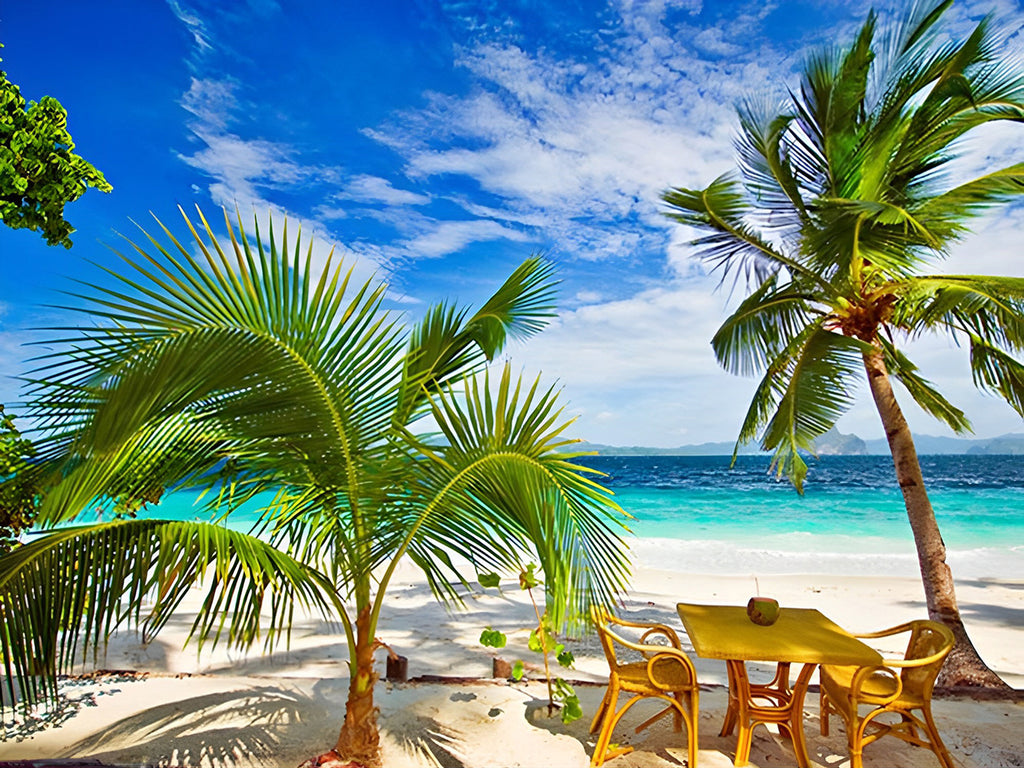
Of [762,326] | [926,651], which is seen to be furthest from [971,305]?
[926,651]

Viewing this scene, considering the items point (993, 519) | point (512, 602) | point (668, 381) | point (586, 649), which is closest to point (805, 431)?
point (586, 649)

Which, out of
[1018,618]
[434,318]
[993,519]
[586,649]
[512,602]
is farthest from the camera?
[993,519]

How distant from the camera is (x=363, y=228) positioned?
65.0 ft

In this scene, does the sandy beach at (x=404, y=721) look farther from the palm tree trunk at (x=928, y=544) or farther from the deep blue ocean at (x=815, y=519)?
the deep blue ocean at (x=815, y=519)

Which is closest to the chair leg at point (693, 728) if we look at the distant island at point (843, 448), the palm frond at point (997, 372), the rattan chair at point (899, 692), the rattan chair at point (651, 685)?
the rattan chair at point (651, 685)

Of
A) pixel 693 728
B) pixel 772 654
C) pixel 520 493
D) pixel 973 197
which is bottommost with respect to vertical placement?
pixel 693 728

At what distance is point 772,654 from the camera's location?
2.93m

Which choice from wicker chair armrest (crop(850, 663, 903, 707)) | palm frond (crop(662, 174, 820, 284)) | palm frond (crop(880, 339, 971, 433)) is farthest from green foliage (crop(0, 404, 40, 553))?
palm frond (crop(880, 339, 971, 433))

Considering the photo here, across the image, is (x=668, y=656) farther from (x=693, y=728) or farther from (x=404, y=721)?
(x=404, y=721)

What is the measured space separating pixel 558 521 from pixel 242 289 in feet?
5.79

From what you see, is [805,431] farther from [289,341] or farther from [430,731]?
[289,341]

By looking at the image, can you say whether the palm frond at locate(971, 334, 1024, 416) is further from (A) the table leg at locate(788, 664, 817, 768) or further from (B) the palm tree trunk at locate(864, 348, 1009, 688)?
(A) the table leg at locate(788, 664, 817, 768)

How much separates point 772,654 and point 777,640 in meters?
0.25

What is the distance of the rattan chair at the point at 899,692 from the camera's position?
2.97 metres
